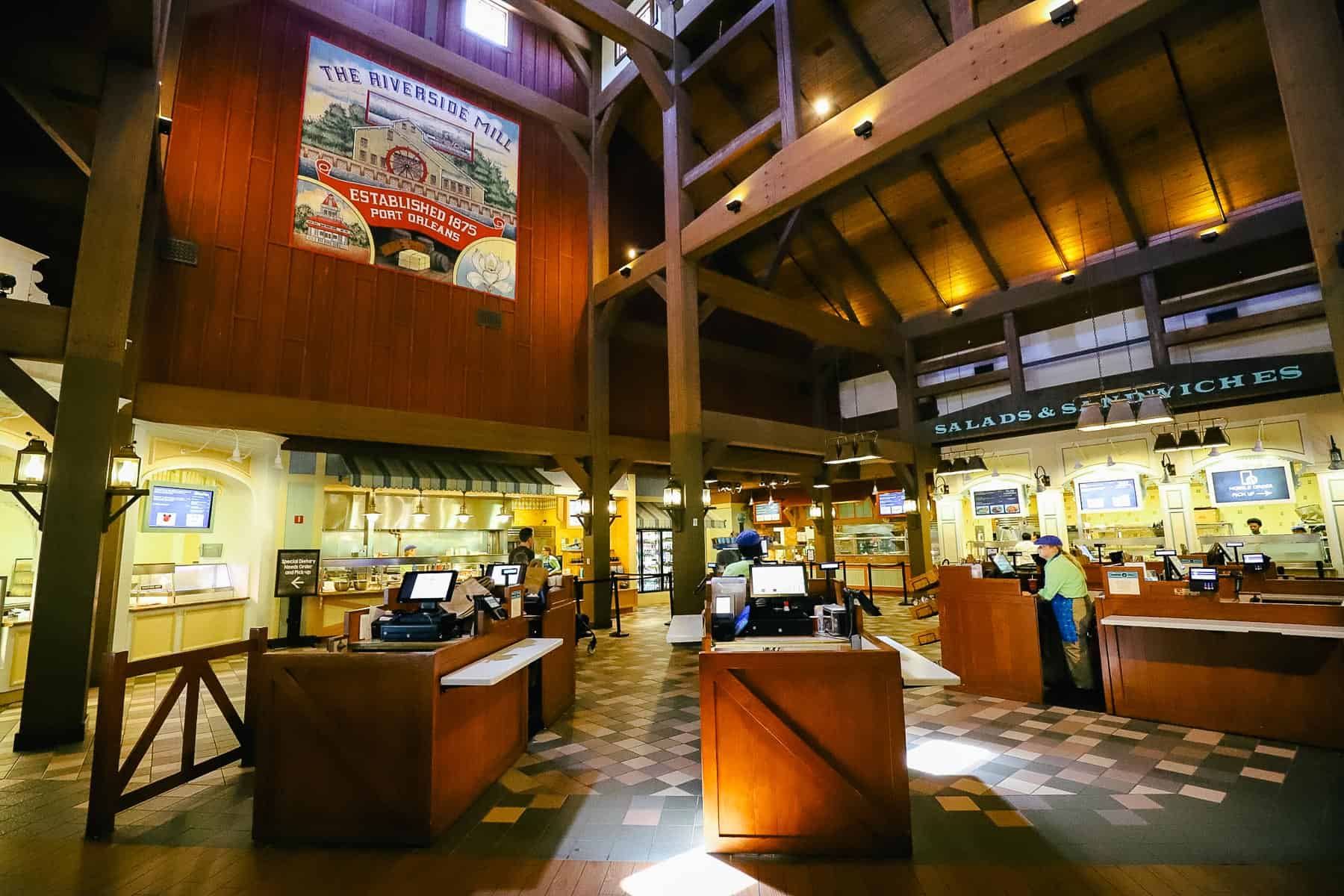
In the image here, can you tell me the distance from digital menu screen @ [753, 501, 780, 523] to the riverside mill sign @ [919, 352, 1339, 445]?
6044 millimetres

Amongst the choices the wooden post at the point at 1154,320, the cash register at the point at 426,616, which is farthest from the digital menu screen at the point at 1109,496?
the cash register at the point at 426,616

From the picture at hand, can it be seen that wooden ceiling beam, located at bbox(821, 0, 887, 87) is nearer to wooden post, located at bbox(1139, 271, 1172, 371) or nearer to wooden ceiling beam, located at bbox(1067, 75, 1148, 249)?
wooden ceiling beam, located at bbox(1067, 75, 1148, 249)

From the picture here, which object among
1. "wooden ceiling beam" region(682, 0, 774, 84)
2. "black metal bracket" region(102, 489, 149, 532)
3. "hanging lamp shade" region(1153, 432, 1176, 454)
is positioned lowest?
"black metal bracket" region(102, 489, 149, 532)

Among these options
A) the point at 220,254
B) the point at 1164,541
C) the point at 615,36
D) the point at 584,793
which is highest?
the point at 615,36

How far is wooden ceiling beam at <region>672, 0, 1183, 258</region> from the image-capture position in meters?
5.14

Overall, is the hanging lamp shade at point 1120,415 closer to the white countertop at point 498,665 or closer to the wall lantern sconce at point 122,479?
the white countertop at point 498,665

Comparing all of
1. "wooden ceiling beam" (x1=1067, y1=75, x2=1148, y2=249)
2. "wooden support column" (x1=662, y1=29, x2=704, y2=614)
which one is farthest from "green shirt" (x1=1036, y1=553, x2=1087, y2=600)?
"wooden ceiling beam" (x1=1067, y1=75, x2=1148, y2=249)

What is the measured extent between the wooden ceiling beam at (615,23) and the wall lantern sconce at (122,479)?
7.99 m

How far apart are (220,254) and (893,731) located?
9518 mm

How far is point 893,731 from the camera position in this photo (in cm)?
301

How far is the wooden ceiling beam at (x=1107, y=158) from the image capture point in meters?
8.39

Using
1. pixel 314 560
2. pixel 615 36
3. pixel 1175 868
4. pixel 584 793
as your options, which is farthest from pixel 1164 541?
pixel 314 560

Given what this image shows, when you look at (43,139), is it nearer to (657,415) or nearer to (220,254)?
(220,254)

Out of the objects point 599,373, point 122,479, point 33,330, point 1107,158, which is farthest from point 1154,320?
point 33,330
